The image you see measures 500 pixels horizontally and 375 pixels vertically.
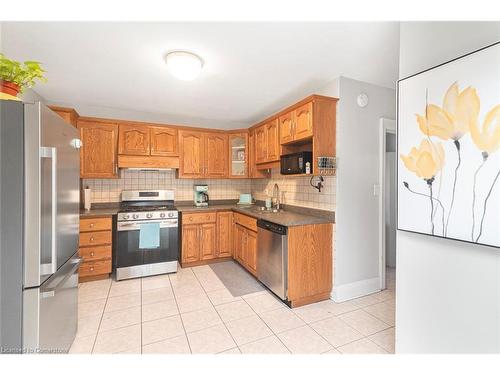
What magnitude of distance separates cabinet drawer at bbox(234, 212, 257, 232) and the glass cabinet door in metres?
0.82

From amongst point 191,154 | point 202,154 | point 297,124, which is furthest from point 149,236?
point 297,124

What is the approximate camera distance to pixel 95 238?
3006 mm

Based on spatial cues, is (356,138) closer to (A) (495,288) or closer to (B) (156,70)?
(A) (495,288)

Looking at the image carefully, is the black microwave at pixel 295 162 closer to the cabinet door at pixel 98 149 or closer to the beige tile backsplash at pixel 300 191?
the beige tile backsplash at pixel 300 191

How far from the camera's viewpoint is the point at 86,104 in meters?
3.37

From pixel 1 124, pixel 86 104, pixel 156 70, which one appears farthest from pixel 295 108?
pixel 86 104

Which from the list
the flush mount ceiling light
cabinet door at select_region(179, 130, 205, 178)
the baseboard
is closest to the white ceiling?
the flush mount ceiling light

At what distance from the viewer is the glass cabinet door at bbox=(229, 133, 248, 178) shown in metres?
4.06

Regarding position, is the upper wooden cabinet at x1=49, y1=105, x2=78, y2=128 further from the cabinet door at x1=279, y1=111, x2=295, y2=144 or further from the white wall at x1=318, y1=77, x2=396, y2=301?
the white wall at x1=318, y1=77, x2=396, y2=301

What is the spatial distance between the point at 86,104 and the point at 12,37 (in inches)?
67.6

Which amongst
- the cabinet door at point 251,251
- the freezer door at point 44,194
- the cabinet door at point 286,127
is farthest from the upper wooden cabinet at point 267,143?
the freezer door at point 44,194

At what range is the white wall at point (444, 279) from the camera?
44.4 inches

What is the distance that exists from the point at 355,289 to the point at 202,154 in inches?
117

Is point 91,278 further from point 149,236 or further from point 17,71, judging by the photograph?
point 17,71
